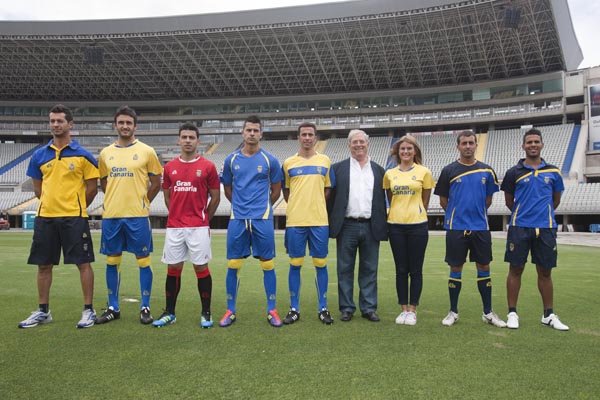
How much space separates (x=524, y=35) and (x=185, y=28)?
25.2 m

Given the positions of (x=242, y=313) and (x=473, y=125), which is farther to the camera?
(x=473, y=125)

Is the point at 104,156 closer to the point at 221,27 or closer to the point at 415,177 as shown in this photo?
the point at 415,177

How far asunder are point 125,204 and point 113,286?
928 millimetres

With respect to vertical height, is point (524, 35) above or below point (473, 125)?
above

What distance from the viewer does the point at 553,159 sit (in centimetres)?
3319

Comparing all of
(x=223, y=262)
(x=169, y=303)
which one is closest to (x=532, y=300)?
(x=169, y=303)

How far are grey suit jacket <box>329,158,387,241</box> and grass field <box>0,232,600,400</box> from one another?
981 millimetres

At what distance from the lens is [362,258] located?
16.6 feet

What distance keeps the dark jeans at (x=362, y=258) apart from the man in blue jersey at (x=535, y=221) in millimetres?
1441

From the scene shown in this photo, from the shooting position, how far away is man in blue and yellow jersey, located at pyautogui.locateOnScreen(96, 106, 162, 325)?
4648 mm

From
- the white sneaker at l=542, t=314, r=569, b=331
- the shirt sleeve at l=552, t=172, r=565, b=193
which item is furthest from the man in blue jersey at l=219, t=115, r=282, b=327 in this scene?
the shirt sleeve at l=552, t=172, r=565, b=193

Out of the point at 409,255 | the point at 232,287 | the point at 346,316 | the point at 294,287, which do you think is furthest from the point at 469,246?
the point at 232,287

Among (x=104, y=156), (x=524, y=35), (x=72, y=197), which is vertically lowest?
(x=72, y=197)

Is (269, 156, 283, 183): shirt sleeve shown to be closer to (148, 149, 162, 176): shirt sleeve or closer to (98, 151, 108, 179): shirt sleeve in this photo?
(148, 149, 162, 176): shirt sleeve
